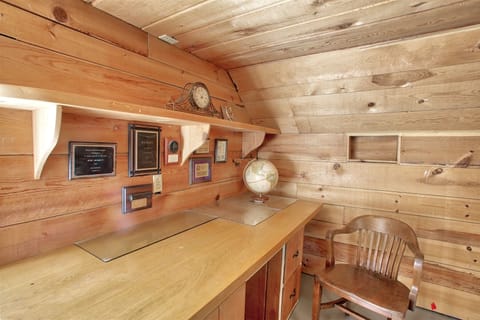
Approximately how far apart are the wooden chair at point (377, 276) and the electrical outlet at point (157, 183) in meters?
1.08

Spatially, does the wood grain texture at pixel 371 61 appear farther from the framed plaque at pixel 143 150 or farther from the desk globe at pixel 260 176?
the framed plaque at pixel 143 150

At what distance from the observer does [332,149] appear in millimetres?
1999

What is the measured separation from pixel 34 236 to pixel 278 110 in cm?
172

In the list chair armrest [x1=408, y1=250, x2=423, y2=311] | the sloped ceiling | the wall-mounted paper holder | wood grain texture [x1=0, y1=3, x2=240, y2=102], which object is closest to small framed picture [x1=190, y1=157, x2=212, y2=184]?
the wall-mounted paper holder

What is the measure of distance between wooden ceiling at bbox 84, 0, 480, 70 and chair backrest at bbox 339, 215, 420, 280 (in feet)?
3.57

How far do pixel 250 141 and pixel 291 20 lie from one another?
1104mm

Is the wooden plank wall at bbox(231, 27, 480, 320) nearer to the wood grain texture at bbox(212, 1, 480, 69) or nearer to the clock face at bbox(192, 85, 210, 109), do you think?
the wood grain texture at bbox(212, 1, 480, 69)

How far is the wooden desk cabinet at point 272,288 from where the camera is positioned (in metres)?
1.40

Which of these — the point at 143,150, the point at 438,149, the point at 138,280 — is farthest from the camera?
the point at 438,149

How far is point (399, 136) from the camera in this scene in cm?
175

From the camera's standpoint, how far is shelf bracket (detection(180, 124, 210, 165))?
4.47ft

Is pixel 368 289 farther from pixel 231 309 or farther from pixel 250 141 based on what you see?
pixel 250 141

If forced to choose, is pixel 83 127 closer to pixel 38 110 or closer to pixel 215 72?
pixel 38 110

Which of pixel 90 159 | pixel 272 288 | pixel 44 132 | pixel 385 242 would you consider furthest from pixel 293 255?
pixel 44 132
